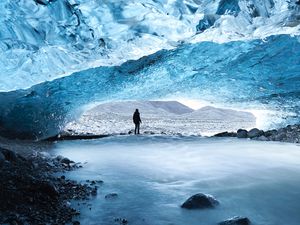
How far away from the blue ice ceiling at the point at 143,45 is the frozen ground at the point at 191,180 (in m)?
3.93

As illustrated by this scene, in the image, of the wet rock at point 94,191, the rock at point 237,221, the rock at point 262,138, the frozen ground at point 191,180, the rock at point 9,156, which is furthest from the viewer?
the rock at point 262,138

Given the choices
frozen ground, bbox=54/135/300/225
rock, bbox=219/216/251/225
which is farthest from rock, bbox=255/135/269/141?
rock, bbox=219/216/251/225

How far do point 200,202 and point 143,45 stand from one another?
1208 cm

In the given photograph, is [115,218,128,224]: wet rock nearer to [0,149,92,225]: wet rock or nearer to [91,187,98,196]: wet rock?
[0,149,92,225]: wet rock

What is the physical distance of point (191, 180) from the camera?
9148mm

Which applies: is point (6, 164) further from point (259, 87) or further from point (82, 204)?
point (259, 87)

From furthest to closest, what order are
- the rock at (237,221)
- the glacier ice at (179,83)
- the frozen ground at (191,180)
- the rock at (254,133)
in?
the rock at (254,133)
the glacier ice at (179,83)
the frozen ground at (191,180)
the rock at (237,221)

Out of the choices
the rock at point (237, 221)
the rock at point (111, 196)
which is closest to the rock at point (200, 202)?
the rock at point (237, 221)

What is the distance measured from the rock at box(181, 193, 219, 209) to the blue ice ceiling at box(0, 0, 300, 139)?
37.4ft

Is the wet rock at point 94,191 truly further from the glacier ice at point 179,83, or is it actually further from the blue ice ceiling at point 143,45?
the glacier ice at point 179,83

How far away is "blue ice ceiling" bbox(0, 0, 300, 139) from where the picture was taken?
56.9ft

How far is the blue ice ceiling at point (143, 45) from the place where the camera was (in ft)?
56.9

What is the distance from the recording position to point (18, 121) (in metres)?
20.6

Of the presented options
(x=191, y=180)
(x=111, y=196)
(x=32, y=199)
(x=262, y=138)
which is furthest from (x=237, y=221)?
(x=262, y=138)
